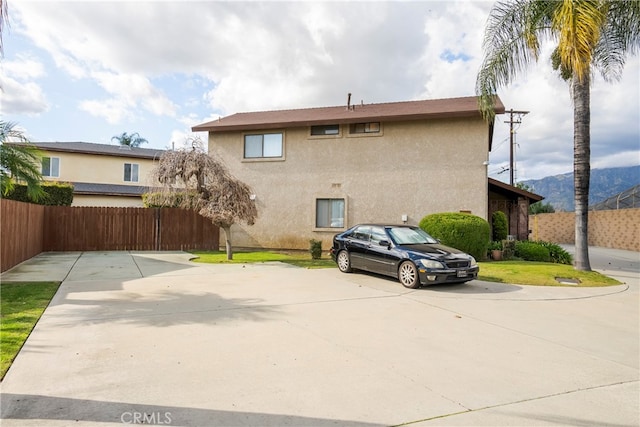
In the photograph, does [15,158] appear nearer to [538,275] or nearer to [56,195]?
[56,195]

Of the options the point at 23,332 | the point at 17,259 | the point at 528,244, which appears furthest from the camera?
the point at 528,244

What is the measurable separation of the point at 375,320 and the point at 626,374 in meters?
3.27

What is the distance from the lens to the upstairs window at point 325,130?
1852 cm

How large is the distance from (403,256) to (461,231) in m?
5.22

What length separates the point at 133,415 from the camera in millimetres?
3250

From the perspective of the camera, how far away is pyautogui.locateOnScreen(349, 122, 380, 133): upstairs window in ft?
59.0

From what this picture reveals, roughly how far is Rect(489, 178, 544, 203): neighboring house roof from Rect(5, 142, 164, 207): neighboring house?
773 inches

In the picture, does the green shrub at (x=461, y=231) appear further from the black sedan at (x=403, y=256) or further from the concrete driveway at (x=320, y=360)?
the concrete driveway at (x=320, y=360)

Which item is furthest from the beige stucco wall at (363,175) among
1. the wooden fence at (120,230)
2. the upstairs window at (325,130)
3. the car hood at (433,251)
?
the car hood at (433,251)

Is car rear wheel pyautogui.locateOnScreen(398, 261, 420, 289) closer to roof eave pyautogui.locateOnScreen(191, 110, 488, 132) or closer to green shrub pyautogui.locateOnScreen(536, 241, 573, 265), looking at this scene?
roof eave pyautogui.locateOnScreen(191, 110, 488, 132)

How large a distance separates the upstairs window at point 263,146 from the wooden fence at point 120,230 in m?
4.02

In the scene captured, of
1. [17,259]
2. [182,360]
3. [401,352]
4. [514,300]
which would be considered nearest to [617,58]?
[514,300]

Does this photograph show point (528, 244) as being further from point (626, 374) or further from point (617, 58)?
point (626, 374)

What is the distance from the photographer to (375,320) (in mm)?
6594
